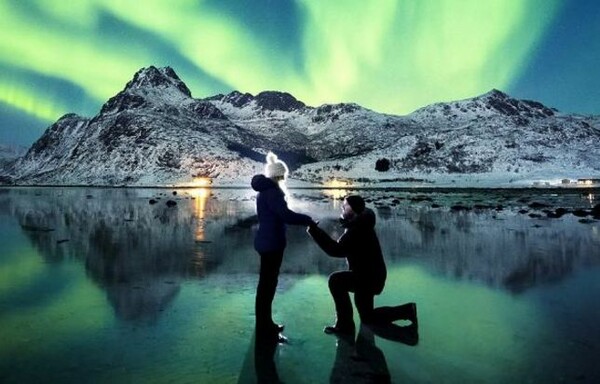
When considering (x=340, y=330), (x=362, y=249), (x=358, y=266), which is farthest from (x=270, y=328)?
(x=362, y=249)

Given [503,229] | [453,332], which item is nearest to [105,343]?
[453,332]

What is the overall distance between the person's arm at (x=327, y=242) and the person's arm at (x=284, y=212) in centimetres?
19

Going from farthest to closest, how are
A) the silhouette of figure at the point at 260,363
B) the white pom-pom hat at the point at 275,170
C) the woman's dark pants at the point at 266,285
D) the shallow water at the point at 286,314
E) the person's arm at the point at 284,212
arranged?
the white pom-pom hat at the point at 275,170 < the woman's dark pants at the point at 266,285 < the person's arm at the point at 284,212 < the shallow water at the point at 286,314 < the silhouette of figure at the point at 260,363

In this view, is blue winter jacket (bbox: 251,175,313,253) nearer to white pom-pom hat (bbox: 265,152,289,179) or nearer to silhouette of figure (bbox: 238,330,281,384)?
white pom-pom hat (bbox: 265,152,289,179)

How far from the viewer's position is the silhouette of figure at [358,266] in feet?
28.2

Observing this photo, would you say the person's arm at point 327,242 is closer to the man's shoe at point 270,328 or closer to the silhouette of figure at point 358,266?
the silhouette of figure at point 358,266

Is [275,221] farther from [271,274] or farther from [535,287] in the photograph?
[535,287]

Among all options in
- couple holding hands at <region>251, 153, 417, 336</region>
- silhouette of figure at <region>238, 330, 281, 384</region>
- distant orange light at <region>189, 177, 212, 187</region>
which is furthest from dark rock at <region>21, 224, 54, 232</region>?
distant orange light at <region>189, 177, 212, 187</region>

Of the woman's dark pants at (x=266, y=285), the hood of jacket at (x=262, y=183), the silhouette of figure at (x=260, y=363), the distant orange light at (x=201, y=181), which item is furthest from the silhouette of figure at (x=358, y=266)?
the distant orange light at (x=201, y=181)

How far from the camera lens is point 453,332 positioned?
27.7ft

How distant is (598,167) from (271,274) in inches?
6103

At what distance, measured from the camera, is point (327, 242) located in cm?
858

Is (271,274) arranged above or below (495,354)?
above

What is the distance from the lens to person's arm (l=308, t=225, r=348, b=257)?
8.48 metres
